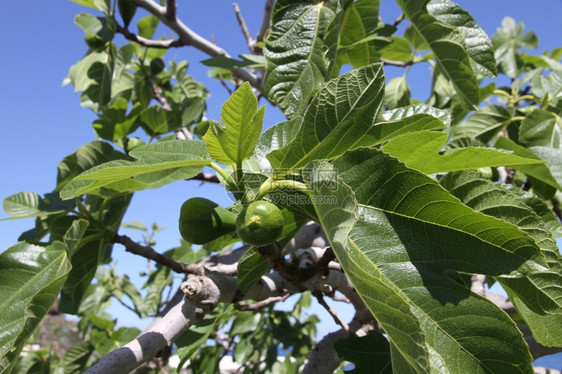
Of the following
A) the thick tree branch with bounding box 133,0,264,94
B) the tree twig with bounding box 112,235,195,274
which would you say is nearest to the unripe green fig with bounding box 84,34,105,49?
the thick tree branch with bounding box 133,0,264,94

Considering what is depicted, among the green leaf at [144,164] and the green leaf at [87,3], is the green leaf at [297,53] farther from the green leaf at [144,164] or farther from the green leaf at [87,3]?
the green leaf at [87,3]

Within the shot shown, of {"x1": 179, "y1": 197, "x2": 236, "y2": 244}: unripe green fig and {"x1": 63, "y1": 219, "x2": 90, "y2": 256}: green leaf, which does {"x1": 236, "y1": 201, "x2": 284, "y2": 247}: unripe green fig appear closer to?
{"x1": 179, "y1": 197, "x2": 236, "y2": 244}: unripe green fig

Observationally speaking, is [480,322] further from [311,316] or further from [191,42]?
[311,316]

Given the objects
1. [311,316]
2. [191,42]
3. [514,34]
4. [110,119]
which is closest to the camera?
[110,119]

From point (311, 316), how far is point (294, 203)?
355 centimetres

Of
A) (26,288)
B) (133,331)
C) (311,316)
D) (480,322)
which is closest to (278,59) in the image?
(480,322)

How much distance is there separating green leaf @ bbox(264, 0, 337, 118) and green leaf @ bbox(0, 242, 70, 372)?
0.75 meters

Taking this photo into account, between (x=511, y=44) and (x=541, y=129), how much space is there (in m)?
1.46

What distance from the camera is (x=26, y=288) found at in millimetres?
1321

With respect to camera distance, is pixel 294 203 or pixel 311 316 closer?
pixel 294 203

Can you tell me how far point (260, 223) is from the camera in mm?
854

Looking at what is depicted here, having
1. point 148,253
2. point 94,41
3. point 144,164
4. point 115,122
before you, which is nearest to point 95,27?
point 94,41

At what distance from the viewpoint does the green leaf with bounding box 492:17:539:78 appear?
2963 millimetres

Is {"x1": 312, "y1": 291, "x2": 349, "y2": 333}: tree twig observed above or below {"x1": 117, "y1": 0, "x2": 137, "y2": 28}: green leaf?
below
